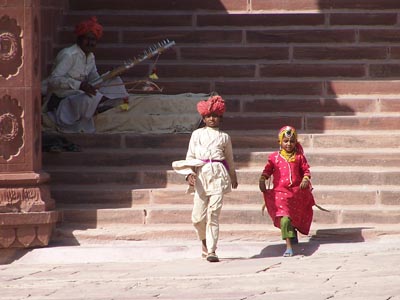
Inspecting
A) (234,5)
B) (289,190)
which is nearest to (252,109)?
(234,5)

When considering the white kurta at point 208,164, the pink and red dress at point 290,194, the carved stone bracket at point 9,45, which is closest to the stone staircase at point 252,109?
the pink and red dress at point 290,194

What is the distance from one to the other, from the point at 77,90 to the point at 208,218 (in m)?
3.03

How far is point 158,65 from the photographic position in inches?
573

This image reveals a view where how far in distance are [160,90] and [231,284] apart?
187 inches

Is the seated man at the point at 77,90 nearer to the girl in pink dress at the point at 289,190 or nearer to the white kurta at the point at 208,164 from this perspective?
→ the white kurta at the point at 208,164

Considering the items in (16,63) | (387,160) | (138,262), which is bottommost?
(138,262)

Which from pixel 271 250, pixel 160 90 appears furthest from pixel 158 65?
pixel 271 250

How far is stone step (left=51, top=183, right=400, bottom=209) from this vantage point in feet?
40.0

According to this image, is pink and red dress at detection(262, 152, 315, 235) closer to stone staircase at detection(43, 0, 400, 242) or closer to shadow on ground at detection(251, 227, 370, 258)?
shadow on ground at detection(251, 227, 370, 258)

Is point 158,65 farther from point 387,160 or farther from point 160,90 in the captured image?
point 387,160

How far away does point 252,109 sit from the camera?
13812 mm

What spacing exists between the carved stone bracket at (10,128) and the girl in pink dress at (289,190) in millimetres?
2222

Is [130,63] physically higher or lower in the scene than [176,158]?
higher

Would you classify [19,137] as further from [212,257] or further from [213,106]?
[212,257]
